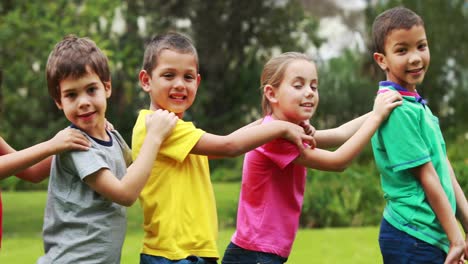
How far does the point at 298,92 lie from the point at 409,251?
82cm

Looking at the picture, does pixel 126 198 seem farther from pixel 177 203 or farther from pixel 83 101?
pixel 83 101

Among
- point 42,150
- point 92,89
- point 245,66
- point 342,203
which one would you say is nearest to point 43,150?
point 42,150

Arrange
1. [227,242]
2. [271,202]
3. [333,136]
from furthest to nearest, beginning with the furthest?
[227,242] < [333,136] < [271,202]

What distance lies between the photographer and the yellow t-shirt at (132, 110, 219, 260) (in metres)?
3.27

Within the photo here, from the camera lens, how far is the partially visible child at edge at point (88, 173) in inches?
122

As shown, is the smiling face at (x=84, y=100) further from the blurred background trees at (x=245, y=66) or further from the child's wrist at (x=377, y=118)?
the blurred background trees at (x=245, y=66)

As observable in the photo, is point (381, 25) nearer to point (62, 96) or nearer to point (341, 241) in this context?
point (62, 96)

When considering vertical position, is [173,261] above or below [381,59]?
below

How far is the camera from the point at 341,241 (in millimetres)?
8789

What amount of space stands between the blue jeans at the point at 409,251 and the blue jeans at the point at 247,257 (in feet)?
1.56

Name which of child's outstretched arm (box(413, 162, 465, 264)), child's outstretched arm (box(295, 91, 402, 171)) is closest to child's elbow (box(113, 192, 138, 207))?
child's outstretched arm (box(295, 91, 402, 171))

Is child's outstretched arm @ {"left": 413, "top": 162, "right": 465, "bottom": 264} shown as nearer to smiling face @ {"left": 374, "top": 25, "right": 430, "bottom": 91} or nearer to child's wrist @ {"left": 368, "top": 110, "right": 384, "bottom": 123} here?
child's wrist @ {"left": 368, "top": 110, "right": 384, "bottom": 123}

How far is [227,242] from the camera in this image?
347 inches

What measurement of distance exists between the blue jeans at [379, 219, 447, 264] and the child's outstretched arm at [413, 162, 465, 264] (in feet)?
0.17
